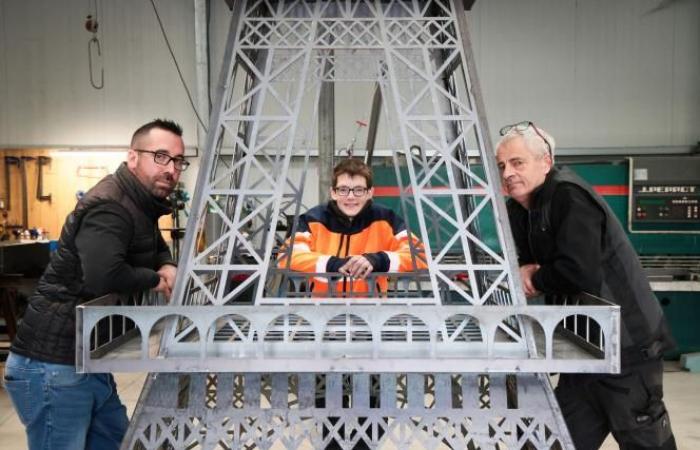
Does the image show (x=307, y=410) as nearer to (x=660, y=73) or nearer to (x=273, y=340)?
(x=273, y=340)

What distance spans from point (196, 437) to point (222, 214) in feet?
3.68

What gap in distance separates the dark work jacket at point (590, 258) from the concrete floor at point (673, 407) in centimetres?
351

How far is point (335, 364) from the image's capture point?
6.40ft

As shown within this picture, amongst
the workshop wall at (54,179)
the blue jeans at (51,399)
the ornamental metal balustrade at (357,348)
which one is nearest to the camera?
the ornamental metal balustrade at (357,348)

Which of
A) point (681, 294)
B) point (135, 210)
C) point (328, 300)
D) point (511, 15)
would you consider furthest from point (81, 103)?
point (681, 294)

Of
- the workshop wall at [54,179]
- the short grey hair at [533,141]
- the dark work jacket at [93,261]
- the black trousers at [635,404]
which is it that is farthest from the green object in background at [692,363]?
the workshop wall at [54,179]

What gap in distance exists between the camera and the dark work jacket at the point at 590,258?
2439 mm

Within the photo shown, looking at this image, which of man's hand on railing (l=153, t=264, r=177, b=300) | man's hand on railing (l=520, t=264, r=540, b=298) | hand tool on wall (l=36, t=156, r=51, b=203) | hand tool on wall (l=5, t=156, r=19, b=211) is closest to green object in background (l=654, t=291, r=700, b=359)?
man's hand on railing (l=520, t=264, r=540, b=298)

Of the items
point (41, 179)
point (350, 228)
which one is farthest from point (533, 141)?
point (41, 179)

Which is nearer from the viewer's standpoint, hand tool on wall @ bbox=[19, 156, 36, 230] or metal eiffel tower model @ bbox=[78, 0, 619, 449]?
metal eiffel tower model @ bbox=[78, 0, 619, 449]

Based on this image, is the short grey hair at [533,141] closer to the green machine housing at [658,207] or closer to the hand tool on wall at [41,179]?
the green machine housing at [658,207]

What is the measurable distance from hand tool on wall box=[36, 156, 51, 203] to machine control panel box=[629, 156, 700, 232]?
11679mm

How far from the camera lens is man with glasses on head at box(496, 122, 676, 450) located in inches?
101

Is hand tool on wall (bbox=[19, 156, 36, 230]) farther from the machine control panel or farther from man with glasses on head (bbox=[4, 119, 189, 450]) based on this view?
the machine control panel
